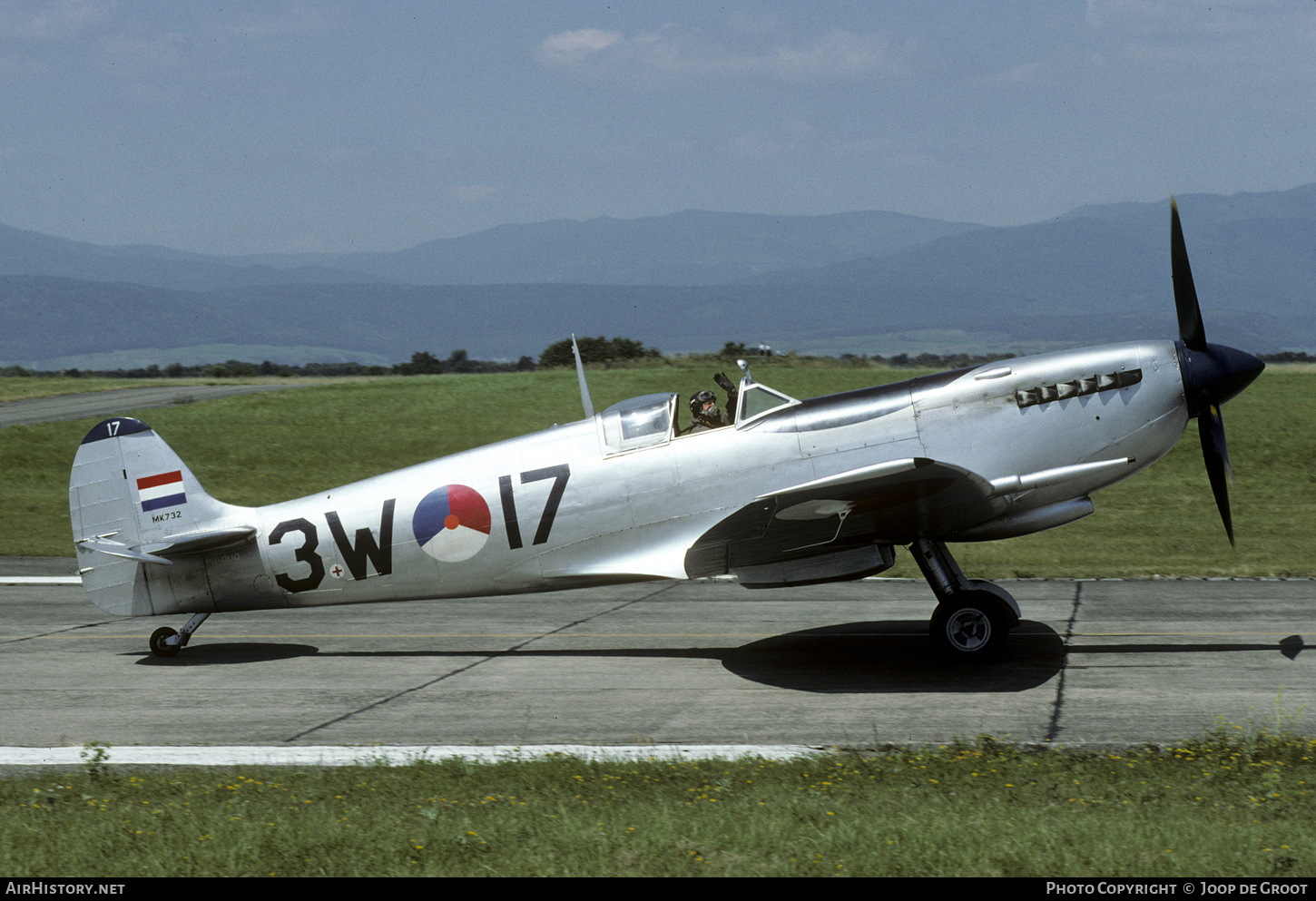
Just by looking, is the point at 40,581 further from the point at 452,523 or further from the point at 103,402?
the point at 103,402

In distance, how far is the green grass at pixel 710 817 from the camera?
543 cm

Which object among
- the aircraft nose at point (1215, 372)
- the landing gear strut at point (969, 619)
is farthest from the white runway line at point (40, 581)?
the aircraft nose at point (1215, 372)

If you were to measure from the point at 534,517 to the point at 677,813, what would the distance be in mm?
4989

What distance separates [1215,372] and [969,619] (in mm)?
3242

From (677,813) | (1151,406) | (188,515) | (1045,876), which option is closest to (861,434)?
(1151,406)

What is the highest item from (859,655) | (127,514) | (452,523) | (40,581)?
(127,514)

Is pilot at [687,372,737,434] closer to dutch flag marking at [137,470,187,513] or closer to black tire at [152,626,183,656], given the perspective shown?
dutch flag marking at [137,470,187,513]

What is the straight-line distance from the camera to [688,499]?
10.6 metres

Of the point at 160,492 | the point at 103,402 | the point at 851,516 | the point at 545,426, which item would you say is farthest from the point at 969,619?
the point at 103,402

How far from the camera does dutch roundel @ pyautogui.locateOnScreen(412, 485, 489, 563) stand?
10984 millimetres

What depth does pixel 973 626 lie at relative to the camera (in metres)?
10.5

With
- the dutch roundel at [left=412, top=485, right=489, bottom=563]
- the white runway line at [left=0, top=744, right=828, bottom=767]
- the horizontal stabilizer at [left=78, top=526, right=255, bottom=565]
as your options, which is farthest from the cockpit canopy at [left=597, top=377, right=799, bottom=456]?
the horizontal stabilizer at [left=78, top=526, right=255, bottom=565]

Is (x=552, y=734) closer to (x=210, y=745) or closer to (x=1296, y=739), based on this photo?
A: (x=210, y=745)

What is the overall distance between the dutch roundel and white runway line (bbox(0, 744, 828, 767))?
2808 mm
